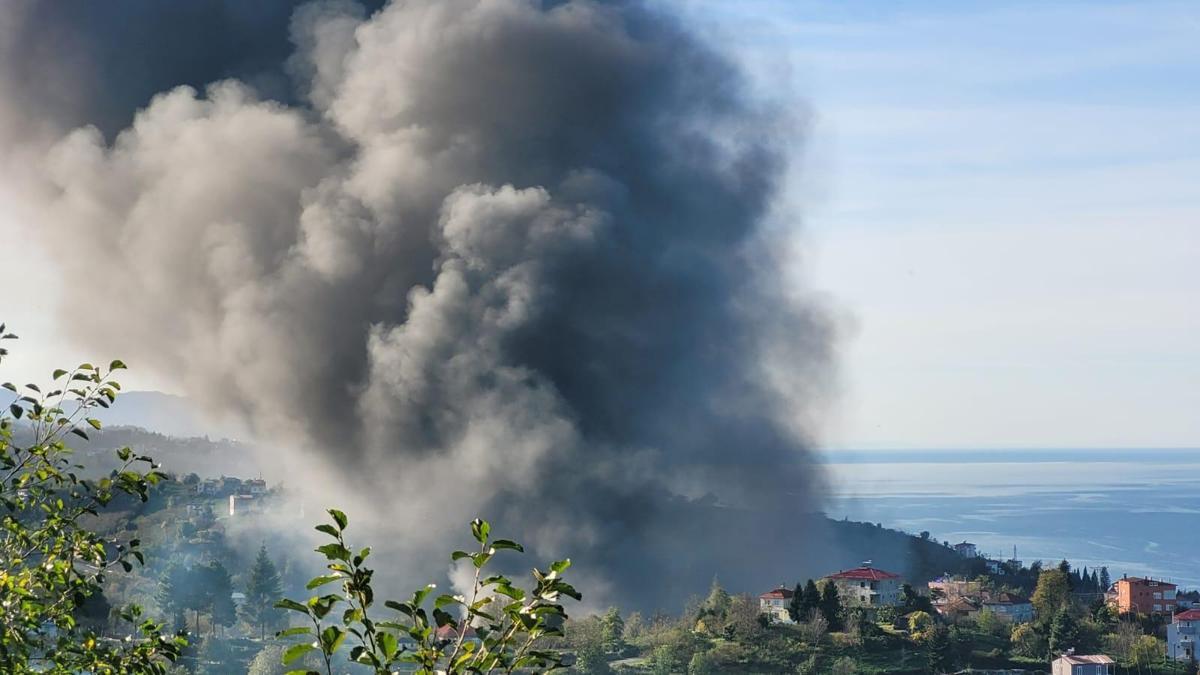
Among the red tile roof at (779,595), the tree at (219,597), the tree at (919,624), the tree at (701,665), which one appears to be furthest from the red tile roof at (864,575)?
the tree at (219,597)

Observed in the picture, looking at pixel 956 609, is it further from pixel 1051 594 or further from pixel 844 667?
pixel 844 667

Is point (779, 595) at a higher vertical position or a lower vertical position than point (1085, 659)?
higher

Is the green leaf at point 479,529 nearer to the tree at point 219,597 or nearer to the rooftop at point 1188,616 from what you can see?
the tree at point 219,597

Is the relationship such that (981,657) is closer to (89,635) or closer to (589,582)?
(589,582)

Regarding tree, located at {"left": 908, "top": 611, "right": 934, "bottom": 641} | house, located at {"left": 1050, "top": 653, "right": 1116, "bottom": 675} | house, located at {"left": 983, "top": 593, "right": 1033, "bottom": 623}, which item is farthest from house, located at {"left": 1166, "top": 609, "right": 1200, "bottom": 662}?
tree, located at {"left": 908, "top": 611, "right": 934, "bottom": 641}

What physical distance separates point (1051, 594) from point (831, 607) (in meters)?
10.3

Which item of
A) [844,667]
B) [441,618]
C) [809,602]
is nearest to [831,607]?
[809,602]

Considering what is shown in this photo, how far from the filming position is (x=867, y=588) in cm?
4534

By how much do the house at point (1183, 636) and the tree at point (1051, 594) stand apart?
2.89 m

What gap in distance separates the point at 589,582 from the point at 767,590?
219 inches

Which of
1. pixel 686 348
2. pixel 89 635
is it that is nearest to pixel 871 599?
pixel 686 348

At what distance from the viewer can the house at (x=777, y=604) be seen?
4100 centimetres

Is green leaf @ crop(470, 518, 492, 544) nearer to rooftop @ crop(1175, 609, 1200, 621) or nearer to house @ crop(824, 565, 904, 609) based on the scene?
house @ crop(824, 565, 904, 609)

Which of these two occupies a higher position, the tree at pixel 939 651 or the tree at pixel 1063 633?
the tree at pixel 1063 633
